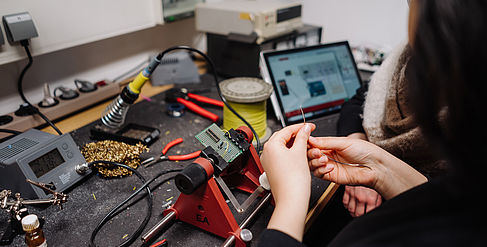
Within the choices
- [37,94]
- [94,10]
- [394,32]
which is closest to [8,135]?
[37,94]

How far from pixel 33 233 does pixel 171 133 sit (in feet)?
1.79

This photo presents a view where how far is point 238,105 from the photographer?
1.06 metres

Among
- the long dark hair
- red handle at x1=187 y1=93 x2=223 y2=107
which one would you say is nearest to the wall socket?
red handle at x1=187 y1=93 x2=223 y2=107

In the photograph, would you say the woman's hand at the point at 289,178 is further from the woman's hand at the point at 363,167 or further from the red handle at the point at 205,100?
the red handle at the point at 205,100

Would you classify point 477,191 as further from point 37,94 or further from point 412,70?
point 37,94

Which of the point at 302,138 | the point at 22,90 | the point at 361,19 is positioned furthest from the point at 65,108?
the point at 361,19

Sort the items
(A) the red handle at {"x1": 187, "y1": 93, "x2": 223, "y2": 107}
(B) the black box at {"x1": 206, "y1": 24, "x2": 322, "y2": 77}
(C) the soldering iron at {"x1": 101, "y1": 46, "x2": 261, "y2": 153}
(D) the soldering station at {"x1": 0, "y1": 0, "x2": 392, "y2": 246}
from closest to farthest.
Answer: (D) the soldering station at {"x1": 0, "y1": 0, "x2": 392, "y2": 246}, (C) the soldering iron at {"x1": 101, "y1": 46, "x2": 261, "y2": 153}, (A) the red handle at {"x1": 187, "y1": 93, "x2": 223, "y2": 107}, (B) the black box at {"x1": 206, "y1": 24, "x2": 322, "y2": 77}

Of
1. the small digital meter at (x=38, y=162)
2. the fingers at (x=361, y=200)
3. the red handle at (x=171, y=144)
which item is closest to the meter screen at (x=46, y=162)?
the small digital meter at (x=38, y=162)

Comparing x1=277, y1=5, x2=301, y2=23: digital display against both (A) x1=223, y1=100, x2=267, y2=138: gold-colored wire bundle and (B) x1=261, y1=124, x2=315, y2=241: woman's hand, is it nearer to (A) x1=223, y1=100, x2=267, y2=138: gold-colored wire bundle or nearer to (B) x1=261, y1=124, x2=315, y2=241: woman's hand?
(A) x1=223, y1=100, x2=267, y2=138: gold-colored wire bundle

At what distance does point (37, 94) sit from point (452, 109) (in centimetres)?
136

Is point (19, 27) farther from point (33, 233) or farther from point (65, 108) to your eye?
point (33, 233)

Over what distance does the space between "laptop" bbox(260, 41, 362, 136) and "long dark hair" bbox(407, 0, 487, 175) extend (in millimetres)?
704

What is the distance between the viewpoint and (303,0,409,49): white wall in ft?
5.99

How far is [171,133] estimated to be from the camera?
1.15 m
